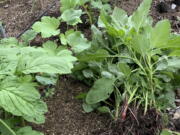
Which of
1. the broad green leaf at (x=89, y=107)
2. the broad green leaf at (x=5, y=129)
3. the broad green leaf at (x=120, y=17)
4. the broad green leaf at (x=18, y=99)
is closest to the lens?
the broad green leaf at (x=18, y=99)

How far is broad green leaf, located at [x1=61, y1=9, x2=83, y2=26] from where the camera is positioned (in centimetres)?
226

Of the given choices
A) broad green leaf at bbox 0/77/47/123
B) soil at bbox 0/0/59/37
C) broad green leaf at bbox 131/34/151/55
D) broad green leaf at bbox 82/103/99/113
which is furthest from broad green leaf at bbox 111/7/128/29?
soil at bbox 0/0/59/37

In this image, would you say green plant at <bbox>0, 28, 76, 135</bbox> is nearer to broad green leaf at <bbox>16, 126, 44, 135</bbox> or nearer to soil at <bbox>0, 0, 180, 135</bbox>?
broad green leaf at <bbox>16, 126, 44, 135</bbox>

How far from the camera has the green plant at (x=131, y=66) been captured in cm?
186

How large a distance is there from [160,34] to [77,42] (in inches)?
18.8

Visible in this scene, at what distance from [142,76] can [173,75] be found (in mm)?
177

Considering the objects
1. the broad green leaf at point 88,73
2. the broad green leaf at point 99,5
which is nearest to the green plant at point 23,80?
the broad green leaf at point 88,73

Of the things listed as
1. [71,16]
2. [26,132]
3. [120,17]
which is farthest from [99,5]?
[26,132]

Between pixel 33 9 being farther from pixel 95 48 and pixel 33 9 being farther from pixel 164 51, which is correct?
pixel 164 51

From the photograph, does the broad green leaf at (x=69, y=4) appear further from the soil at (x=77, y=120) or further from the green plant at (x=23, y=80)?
the green plant at (x=23, y=80)

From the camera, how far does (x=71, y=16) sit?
228cm

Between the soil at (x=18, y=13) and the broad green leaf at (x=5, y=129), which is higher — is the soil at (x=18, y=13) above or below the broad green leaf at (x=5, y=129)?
above

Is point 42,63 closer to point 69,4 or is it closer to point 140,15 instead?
point 140,15

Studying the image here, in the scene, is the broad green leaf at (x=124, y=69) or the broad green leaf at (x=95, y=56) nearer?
the broad green leaf at (x=124, y=69)
